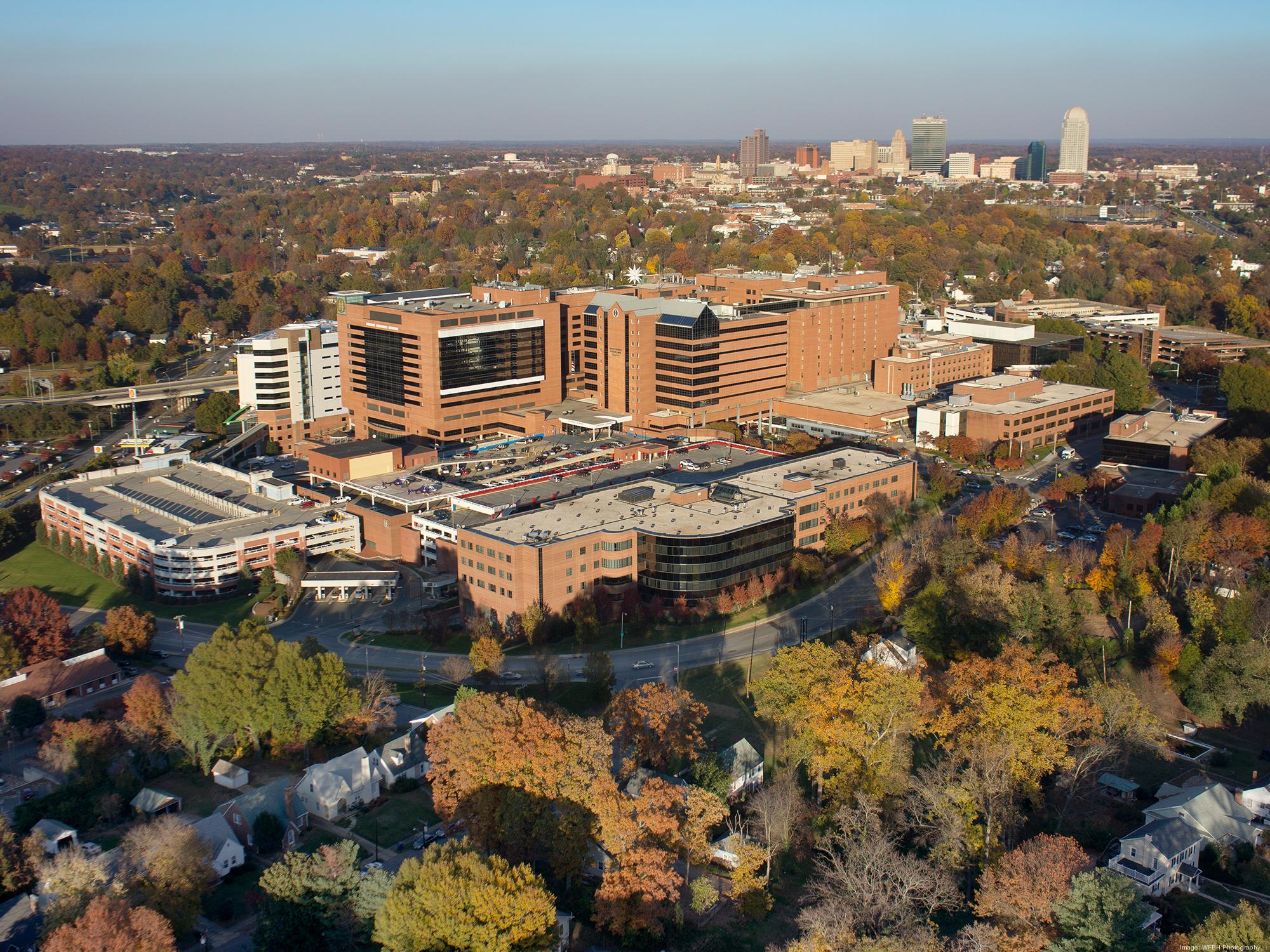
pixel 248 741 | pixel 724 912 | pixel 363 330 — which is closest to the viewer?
pixel 724 912

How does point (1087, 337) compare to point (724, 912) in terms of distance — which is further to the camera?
point (1087, 337)

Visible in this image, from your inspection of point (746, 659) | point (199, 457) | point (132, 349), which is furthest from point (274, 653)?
point (132, 349)

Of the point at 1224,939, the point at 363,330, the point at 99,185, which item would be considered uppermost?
the point at 99,185

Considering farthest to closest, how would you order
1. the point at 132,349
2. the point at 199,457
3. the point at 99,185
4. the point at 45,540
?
the point at 99,185 → the point at 132,349 → the point at 199,457 → the point at 45,540

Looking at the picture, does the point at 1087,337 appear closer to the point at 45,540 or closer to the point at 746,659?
the point at 746,659

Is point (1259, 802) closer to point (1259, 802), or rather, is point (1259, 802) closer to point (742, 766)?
point (1259, 802)

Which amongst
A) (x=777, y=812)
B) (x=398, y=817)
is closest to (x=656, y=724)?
(x=777, y=812)
